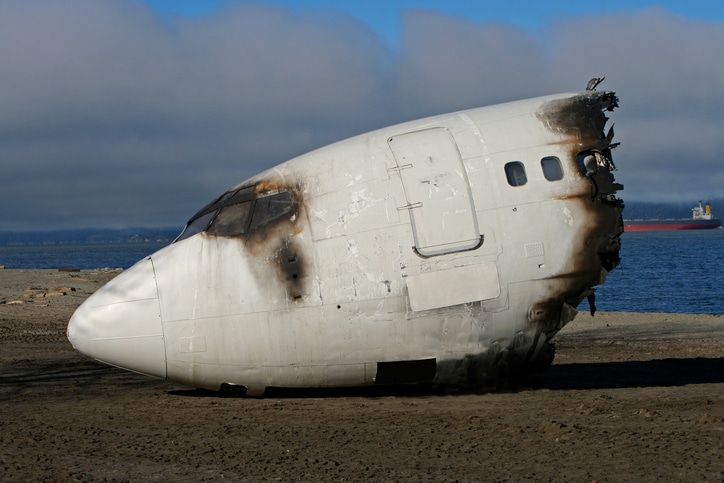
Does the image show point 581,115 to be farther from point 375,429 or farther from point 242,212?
point 375,429

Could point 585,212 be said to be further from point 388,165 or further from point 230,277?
point 230,277

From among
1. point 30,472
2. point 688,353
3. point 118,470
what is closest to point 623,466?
point 118,470

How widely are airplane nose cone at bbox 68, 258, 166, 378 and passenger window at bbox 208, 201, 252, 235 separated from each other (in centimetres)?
124

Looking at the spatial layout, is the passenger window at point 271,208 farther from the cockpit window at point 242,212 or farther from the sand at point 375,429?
the sand at point 375,429

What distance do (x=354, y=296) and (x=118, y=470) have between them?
175 inches

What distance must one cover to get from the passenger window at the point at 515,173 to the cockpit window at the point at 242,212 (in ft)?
11.0

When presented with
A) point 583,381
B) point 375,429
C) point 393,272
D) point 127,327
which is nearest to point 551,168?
point 393,272

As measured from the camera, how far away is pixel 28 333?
2530 centimetres

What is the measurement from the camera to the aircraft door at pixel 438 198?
12.8 meters

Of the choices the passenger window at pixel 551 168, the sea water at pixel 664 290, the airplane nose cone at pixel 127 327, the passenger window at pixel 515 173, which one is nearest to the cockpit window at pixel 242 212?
the airplane nose cone at pixel 127 327

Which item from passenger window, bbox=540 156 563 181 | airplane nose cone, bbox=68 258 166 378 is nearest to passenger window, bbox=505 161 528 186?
passenger window, bbox=540 156 563 181

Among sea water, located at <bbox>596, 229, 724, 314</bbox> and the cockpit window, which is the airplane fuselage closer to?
A: the cockpit window

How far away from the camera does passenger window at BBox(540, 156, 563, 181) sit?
1316cm

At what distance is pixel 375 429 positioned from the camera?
11.8 metres
